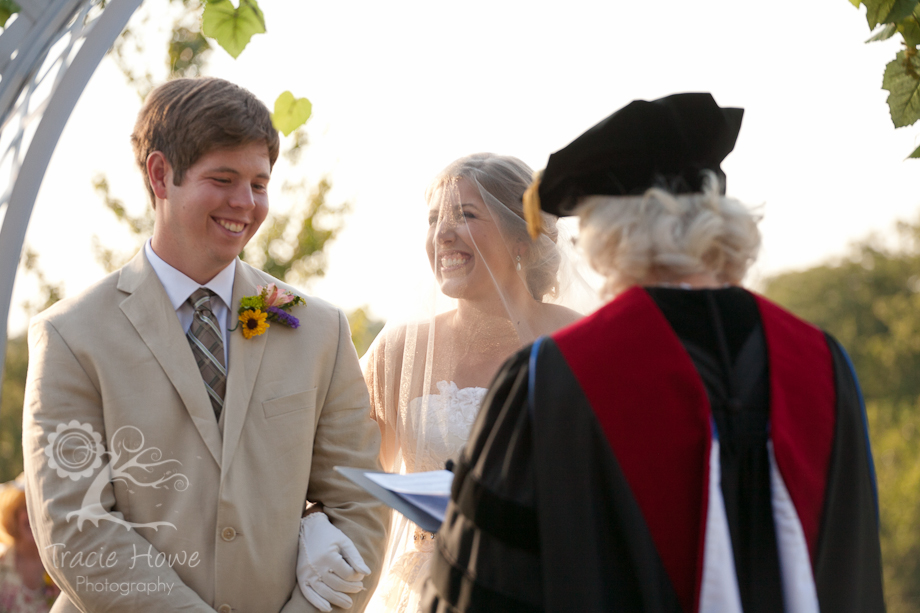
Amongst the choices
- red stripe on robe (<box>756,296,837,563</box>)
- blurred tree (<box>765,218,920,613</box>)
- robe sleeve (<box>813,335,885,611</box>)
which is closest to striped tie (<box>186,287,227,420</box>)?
red stripe on robe (<box>756,296,837,563</box>)

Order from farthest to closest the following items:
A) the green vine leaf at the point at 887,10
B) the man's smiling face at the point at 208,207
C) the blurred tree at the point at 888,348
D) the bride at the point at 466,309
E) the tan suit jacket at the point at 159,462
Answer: the blurred tree at the point at 888,348 → the bride at the point at 466,309 → the man's smiling face at the point at 208,207 → the tan suit jacket at the point at 159,462 → the green vine leaf at the point at 887,10

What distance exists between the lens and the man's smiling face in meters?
2.64

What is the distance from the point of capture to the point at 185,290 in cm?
271

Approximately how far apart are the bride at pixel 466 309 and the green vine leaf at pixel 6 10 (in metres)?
1.86

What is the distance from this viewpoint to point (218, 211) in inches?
105

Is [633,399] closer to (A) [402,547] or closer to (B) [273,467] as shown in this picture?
(B) [273,467]

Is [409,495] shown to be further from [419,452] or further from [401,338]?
[401,338]

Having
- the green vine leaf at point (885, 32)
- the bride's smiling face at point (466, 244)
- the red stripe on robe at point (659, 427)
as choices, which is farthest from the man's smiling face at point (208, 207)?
the green vine leaf at point (885, 32)

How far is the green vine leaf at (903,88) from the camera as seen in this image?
2.43m

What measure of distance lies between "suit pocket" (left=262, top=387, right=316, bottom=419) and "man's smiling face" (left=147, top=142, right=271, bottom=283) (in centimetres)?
52

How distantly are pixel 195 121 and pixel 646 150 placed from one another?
1.55m

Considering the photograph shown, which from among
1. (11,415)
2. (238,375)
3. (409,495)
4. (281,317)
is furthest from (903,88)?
(11,415)

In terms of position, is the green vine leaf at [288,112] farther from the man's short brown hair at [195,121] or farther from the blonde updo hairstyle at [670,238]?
the blonde updo hairstyle at [670,238]

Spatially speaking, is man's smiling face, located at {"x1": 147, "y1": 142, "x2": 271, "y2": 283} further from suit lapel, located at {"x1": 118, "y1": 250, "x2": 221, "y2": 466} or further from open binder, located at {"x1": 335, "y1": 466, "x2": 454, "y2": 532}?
open binder, located at {"x1": 335, "y1": 466, "x2": 454, "y2": 532}
